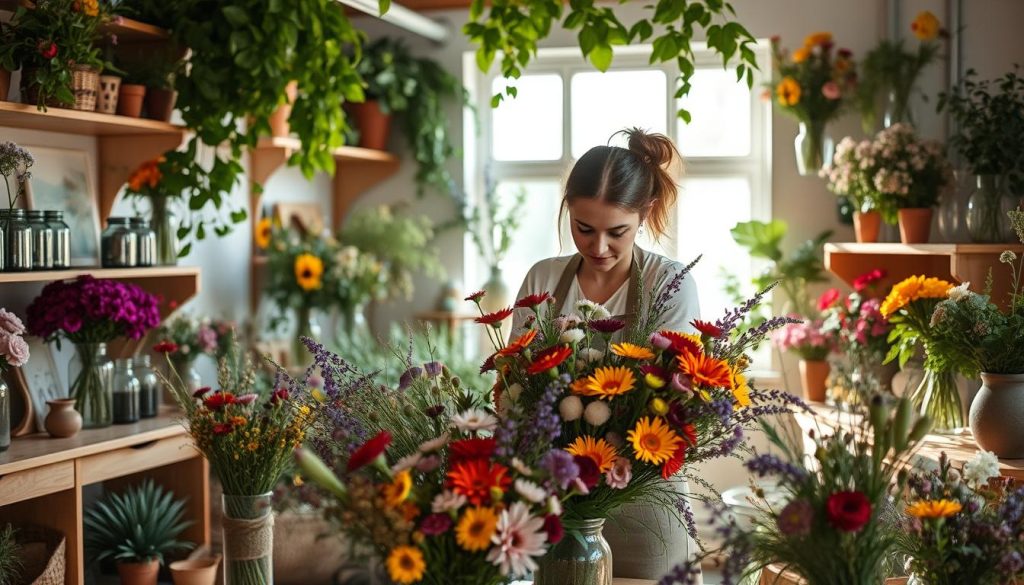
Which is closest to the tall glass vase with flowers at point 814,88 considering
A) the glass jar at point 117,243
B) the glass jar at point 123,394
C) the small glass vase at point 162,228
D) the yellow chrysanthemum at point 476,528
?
the small glass vase at point 162,228

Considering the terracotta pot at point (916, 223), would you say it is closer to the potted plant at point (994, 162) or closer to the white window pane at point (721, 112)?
the potted plant at point (994, 162)

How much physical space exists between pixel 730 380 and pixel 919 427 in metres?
0.27

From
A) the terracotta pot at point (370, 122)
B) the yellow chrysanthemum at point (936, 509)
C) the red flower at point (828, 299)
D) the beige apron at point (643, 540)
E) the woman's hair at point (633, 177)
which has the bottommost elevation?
the beige apron at point (643, 540)

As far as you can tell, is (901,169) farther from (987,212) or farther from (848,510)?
(848,510)

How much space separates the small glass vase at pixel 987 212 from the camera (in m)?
3.26

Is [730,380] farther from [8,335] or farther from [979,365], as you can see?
[8,335]

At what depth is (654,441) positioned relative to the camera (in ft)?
4.66

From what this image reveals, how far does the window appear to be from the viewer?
4387 mm

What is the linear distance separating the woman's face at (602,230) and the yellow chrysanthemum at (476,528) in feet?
3.13

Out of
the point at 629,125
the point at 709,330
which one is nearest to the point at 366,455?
the point at 709,330

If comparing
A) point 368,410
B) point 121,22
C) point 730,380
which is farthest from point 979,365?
point 121,22

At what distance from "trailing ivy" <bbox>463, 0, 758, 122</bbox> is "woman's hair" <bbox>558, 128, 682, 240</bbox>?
280mm

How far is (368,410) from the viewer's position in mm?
1528

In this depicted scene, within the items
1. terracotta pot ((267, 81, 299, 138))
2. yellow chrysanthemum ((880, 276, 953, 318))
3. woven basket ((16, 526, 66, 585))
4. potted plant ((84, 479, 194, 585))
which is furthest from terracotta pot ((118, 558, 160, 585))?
yellow chrysanthemum ((880, 276, 953, 318))
